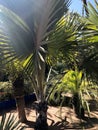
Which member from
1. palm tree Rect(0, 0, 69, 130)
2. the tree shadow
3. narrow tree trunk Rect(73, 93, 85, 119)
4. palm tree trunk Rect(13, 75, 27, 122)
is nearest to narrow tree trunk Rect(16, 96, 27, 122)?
palm tree trunk Rect(13, 75, 27, 122)

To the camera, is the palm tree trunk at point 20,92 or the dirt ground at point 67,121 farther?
the palm tree trunk at point 20,92

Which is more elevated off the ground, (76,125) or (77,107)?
(77,107)

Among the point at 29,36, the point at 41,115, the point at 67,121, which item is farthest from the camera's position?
the point at 67,121

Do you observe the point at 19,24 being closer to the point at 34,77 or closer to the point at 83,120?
the point at 34,77

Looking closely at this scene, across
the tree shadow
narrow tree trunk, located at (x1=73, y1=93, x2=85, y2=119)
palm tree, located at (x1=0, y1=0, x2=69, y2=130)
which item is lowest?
the tree shadow

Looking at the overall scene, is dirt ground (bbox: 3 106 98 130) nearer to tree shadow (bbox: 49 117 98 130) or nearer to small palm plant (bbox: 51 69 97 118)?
tree shadow (bbox: 49 117 98 130)

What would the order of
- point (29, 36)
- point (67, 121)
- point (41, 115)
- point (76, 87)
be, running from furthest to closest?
1. point (67, 121)
2. point (76, 87)
3. point (41, 115)
4. point (29, 36)

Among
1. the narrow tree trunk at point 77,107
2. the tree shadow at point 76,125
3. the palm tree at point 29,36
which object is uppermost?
the palm tree at point 29,36

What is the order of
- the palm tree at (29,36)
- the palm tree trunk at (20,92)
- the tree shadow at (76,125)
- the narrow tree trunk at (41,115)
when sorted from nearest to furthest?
the palm tree at (29,36)
the narrow tree trunk at (41,115)
the tree shadow at (76,125)
the palm tree trunk at (20,92)

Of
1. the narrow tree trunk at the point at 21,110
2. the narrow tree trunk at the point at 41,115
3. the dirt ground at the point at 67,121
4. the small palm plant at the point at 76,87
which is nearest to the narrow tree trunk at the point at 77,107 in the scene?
the small palm plant at the point at 76,87

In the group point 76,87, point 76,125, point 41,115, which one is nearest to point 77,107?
point 76,125

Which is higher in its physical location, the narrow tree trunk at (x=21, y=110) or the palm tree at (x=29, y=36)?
the palm tree at (x=29, y=36)

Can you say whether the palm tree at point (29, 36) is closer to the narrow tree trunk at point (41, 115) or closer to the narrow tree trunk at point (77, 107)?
the narrow tree trunk at point (41, 115)

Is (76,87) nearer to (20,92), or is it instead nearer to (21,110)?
(20,92)
